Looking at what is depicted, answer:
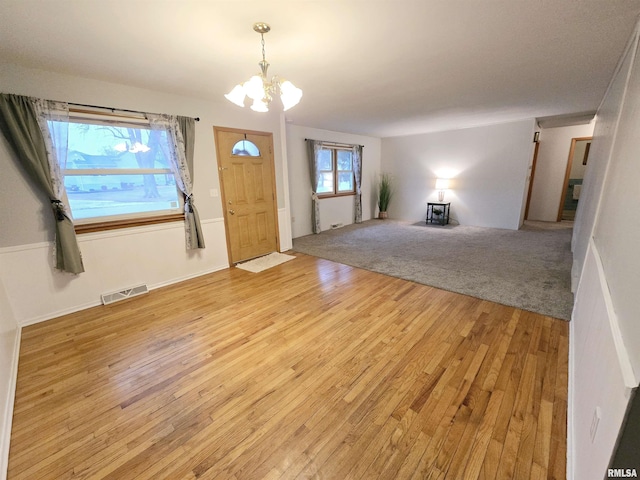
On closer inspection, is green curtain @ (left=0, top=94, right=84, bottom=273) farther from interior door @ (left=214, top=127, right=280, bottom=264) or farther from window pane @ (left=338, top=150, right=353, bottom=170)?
window pane @ (left=338, top=150, right=353, bottom=170)

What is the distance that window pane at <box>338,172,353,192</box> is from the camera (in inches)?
267

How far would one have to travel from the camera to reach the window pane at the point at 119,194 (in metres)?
2.78

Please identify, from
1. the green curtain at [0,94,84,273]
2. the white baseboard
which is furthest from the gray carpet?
the white baseboard

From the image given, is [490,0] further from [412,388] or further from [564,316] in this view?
[564,316]

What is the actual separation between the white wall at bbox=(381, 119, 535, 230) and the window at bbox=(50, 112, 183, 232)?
19.5ft

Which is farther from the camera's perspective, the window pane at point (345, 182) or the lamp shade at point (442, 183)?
the window pane at point (345, 182)

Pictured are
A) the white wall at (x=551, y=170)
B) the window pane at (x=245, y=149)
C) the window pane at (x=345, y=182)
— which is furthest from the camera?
the window pane at (x=345, y=182)

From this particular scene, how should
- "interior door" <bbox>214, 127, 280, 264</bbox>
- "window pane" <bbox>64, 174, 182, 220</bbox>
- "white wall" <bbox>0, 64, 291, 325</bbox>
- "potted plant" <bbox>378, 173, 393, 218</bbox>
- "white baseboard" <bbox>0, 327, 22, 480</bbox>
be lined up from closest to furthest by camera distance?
"white baseboard" <bbox>0, 327, 22, 480</bbox>, "white wall" <bbox>0, 64, 291, 325</bbox>, "window pane" <bbox>64, 174, 182, 220</bbox>, "interior door" <bbox>214, 127, 280, 264</bbox>, "potted plant" <bbox>378, 173, 393, 218</bbox>

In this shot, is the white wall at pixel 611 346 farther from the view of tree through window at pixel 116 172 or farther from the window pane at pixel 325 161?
the window pane at pixel 325 161

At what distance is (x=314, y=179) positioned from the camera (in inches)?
231

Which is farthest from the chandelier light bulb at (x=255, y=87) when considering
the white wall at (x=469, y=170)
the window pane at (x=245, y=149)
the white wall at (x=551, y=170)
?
the white wall at (x=551, y=170)

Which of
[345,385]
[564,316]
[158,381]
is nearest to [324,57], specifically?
[345,385]

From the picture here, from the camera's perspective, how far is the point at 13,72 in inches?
90.4

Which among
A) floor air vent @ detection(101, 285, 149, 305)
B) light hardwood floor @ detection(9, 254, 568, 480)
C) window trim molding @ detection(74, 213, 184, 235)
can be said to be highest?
window trim molding @ detection(74, 213, 184, 235)
